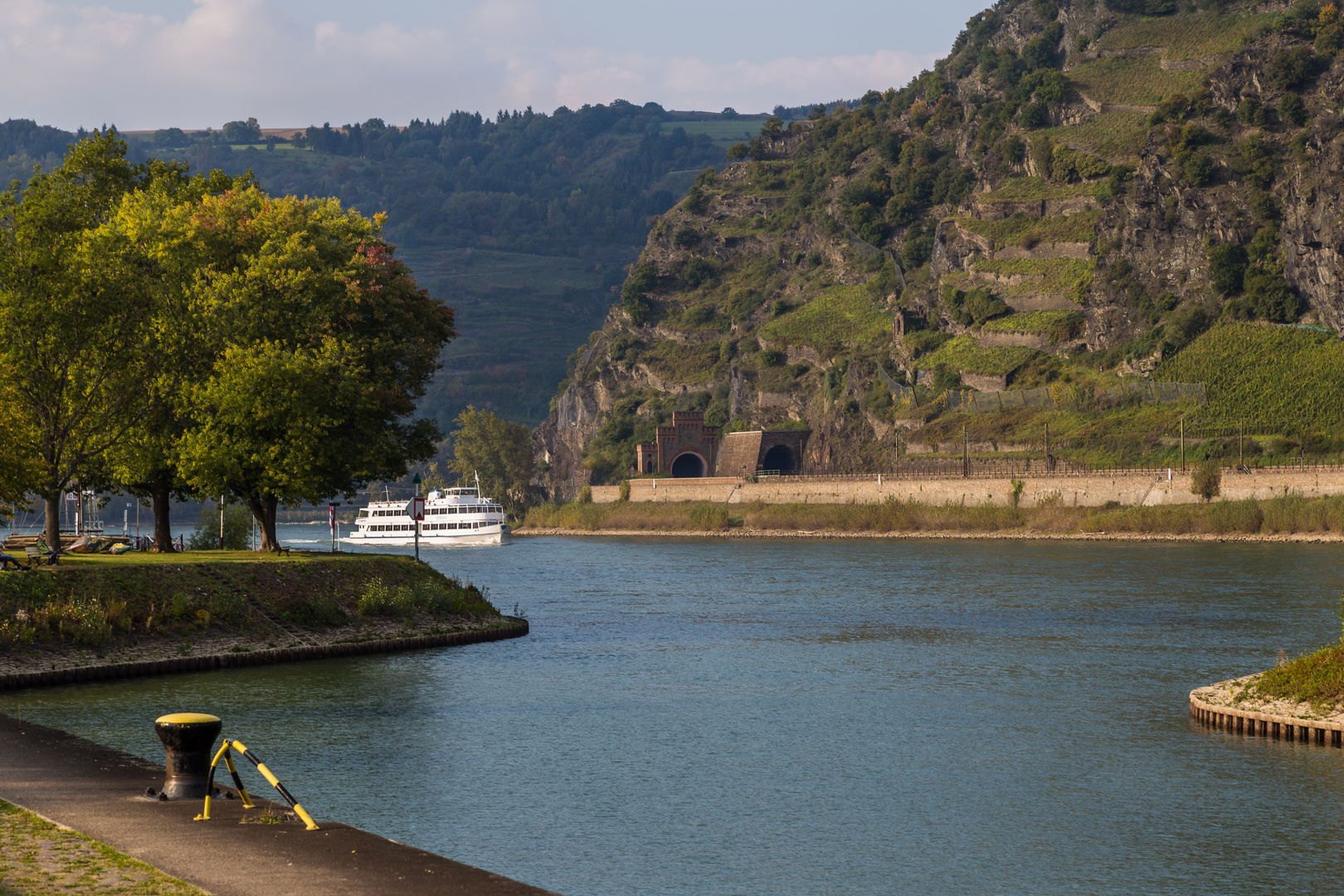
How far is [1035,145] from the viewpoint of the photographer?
192 meters

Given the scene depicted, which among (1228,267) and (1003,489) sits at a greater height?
(1228,267)

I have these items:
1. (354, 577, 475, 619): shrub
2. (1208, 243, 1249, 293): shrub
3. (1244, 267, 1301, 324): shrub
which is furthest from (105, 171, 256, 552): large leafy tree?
(1208, 243, 1249, 293): shrub

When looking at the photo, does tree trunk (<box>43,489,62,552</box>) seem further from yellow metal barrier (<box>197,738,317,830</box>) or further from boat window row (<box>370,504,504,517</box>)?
boat window row (<box>370,504,504,517</box>)

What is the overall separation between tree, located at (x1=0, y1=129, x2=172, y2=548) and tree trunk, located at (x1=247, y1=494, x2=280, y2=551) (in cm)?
599

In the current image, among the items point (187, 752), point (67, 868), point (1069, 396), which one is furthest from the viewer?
point (1069, 396)

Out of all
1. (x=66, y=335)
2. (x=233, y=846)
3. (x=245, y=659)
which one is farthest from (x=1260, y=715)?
(x=66, y=335)

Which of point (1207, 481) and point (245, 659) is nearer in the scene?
point (245, 659)

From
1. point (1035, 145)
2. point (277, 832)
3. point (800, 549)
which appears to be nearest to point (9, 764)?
point (277, 832)

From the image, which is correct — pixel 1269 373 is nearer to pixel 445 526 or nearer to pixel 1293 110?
pixel 1293 110

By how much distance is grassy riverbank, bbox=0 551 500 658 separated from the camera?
132ft

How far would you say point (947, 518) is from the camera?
137m

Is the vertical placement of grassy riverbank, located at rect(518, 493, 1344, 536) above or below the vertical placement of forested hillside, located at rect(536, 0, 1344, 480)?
below

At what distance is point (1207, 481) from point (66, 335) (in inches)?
3833

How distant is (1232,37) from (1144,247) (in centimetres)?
A: 4797
